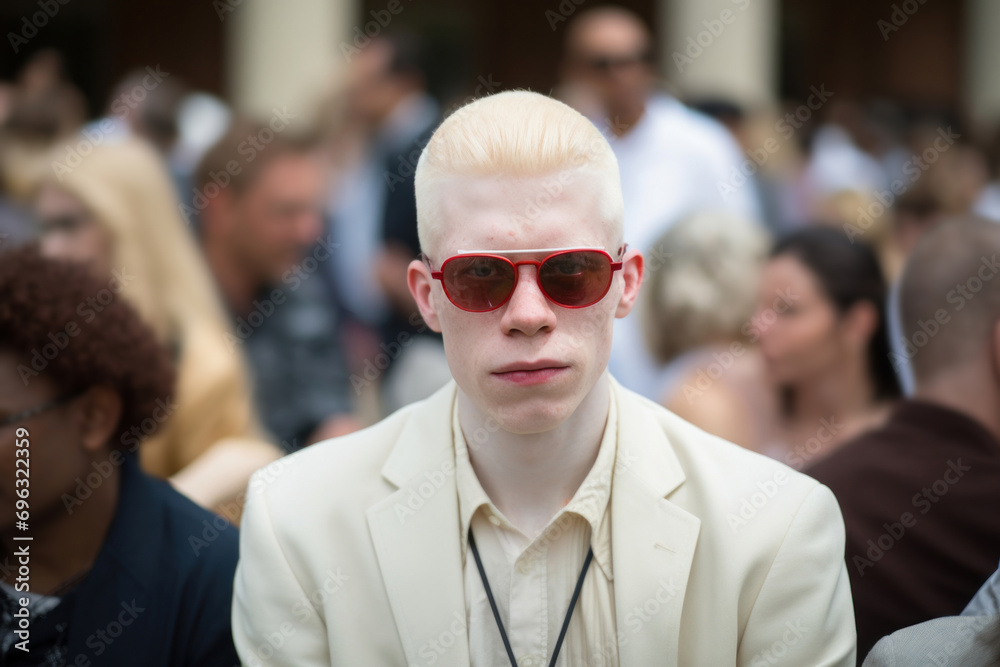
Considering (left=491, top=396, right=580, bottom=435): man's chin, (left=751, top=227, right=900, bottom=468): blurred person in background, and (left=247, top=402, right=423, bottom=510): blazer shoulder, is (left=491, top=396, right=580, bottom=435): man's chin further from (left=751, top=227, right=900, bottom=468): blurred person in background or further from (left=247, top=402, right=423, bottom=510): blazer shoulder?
(left=751, top=227, right=900, bottom=468): blurred person in background

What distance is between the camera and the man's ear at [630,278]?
2.21m

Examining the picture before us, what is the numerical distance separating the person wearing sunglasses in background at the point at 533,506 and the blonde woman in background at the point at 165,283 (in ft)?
3.69

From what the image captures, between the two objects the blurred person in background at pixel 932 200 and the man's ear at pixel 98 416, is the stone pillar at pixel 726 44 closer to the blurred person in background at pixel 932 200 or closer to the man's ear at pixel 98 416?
the blurred person in background at pixel 932 200

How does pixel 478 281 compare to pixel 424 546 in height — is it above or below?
above

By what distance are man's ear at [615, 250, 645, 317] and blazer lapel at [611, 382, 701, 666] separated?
0.26m

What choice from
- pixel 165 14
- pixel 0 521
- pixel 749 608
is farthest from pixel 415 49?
pixel 165 14

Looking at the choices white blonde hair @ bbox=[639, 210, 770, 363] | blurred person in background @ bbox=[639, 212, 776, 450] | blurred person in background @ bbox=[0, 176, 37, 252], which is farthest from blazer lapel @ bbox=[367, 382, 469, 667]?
blurred person in background @ bbox=[0, 176, 37, 252]

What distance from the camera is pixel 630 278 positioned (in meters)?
2.23

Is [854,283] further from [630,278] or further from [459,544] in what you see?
[459,544]

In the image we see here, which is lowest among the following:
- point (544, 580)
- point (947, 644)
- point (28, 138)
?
point (947, 644)

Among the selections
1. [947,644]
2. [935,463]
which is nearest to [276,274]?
[935,463]

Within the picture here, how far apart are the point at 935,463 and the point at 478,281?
1473mm

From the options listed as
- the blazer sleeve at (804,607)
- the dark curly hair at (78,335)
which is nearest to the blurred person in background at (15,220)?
the dark curly hair at (78,335)

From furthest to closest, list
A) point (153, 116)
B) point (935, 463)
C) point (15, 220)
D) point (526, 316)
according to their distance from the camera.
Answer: point (153, 116) → point (15, 220) → point (935, 463) → point (526, 316)
